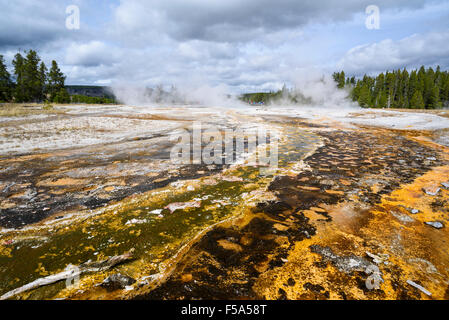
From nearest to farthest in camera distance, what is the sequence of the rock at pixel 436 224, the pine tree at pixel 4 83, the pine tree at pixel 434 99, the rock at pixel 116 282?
the rock at pixel 116 282, the rock at pixel 436 224, the pine tree at pixel 4 83, the pine tree at pixel 434 99

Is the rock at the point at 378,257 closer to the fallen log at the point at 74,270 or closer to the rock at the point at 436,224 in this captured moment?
the rock at the point at 436,224

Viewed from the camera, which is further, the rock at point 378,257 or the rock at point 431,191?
the rock at point 431,191

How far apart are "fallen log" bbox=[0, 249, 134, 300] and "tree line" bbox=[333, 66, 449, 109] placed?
50.3m

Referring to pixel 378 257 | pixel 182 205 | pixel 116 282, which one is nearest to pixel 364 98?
pixel 378 257

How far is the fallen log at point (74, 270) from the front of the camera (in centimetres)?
208

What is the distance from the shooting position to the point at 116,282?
217cm

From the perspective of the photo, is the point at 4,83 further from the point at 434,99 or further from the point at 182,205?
the point at 434,99

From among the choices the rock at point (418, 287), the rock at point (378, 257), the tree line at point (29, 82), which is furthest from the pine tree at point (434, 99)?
the tree line at point (29, 82)

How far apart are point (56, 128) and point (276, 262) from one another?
13.7 m

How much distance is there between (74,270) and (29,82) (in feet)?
171

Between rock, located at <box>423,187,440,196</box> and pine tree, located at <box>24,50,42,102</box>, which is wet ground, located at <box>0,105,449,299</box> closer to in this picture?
rock, located at <box>423,187,440,196</box>

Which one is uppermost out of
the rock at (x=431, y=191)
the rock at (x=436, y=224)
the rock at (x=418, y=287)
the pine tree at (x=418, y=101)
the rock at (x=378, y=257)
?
the pine tree at (x=418, y=101)

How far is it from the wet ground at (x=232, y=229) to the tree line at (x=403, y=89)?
4682 centimetres
